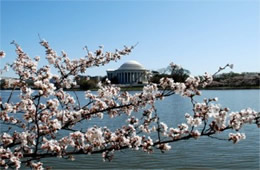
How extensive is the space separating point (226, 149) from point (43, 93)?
8716mm

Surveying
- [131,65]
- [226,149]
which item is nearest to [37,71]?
[226,149]

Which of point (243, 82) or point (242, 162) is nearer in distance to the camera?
point (242, 162)

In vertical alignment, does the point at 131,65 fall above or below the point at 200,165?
above

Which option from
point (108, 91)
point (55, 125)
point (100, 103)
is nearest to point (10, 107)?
point (55, 125)

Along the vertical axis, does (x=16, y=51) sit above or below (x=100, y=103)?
above

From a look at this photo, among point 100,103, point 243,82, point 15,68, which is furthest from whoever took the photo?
point 243,82

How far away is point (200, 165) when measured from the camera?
8852 mm

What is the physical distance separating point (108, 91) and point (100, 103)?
525mm

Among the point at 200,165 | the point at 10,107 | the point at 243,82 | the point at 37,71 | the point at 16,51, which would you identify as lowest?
the point at 200,165

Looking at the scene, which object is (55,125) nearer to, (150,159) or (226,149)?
(150,159)

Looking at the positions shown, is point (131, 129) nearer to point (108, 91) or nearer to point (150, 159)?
point (108, 91)

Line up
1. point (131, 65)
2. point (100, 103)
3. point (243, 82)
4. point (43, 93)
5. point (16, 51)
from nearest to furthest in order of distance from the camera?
1. point (43, 93)
2. point (100, 103)
3. point (16, 51)
4. point (243, 82)
5. point (131, 65)

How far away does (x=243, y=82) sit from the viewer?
8312cm

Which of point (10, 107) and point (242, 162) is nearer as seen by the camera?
point (10, 107)
